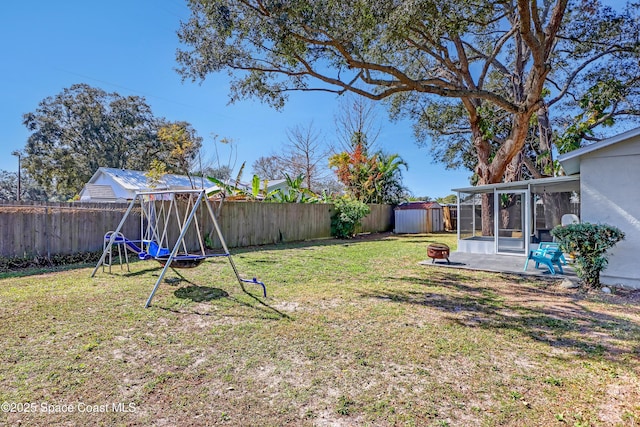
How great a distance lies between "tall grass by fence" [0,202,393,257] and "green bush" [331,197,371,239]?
278 cm

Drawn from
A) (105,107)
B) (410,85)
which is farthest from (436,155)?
(105,107)

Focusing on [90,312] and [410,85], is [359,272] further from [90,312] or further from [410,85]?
[90,312]

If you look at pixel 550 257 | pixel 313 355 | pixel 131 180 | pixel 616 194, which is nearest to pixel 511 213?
pixel 550 257

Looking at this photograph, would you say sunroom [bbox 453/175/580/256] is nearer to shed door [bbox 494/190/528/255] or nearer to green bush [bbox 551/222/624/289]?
shed door [bbox 494/190/528/255]

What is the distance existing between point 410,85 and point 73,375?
7510mm

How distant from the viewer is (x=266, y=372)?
3051 millimetres

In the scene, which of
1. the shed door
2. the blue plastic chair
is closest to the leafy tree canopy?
the shed door

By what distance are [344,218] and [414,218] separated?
7013mm

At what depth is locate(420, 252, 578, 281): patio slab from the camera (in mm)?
7520

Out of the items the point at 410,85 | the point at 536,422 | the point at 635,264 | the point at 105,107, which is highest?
the point at 105,107

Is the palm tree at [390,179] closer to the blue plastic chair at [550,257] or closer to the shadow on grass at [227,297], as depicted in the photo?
the blue plastic chair at [550,257]

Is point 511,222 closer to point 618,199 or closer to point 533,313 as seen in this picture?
point 618,199

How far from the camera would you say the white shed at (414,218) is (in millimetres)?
20641

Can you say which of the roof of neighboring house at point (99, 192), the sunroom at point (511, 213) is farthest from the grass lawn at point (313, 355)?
the roof of neighboring house at point (99, 192)
